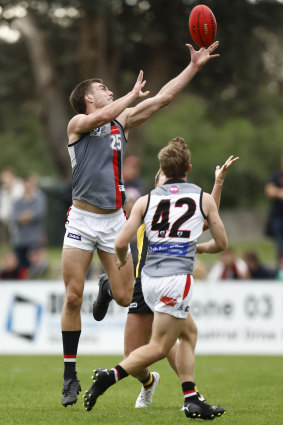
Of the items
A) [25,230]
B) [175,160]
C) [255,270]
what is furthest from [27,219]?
[175,160]

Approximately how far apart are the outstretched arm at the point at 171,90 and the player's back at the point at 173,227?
1.09m

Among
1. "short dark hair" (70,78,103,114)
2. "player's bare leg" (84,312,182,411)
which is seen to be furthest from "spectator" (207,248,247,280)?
"player's bare leg" (84,312,182,411)

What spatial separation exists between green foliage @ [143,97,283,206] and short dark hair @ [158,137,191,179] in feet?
108

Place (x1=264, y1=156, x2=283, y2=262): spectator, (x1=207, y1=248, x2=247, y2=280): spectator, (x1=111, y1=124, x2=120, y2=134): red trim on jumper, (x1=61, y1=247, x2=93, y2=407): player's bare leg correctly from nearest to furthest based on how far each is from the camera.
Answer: (x1=61, y1=247, x2=93, y2=407): player's bare leg, (x1=111, y1=124, x2=120, y2=134): red trim on jumper, (x1=264, y1=156, x2=283, y2=262): spectator, (x1=207, y1=248, x2=247, y2=280): spectator

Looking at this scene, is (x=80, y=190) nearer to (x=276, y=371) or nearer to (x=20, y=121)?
(x=276, y=371)

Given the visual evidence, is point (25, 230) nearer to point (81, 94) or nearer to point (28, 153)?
point (81, 94)

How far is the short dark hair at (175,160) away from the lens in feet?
20.9

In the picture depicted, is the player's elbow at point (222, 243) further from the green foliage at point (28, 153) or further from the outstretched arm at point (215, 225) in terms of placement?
the green foliage at point (28, 153)

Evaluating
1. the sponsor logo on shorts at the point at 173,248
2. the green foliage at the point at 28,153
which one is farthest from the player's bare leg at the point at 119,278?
the green foliage at the point at 28,153

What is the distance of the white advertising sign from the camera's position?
13.2 metres

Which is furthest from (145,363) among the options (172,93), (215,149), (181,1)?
(215,149)

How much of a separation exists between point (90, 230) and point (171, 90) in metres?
1.28

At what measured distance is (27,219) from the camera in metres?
15.9

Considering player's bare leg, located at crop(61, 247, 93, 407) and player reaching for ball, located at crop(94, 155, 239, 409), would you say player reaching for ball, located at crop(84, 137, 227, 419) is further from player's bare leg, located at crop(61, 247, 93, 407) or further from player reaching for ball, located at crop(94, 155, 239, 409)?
player's bare leg, located at crop(61, 247, 93, 407)
